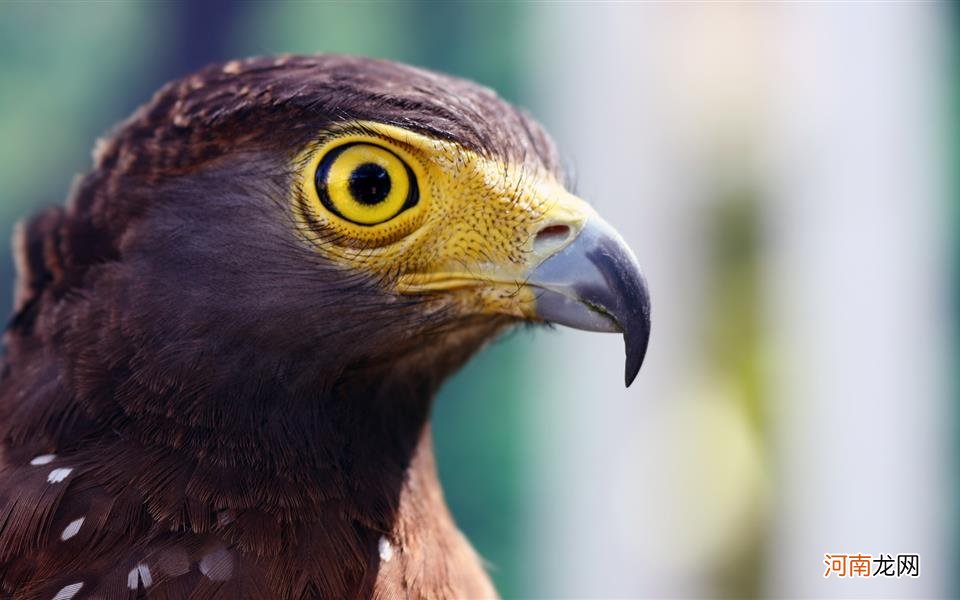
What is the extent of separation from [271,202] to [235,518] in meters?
0.60

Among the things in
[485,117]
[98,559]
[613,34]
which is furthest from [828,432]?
[98,559]

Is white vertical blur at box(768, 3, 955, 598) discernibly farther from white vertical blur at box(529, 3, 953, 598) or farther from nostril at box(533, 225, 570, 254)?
nostril at box(533, 225, 570, 254)

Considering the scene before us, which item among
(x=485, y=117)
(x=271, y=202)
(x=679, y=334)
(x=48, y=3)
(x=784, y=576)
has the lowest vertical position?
(x=784, y=576)

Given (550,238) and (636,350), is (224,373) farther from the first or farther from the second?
(636,350)

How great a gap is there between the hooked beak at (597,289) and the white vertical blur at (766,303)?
3345mm

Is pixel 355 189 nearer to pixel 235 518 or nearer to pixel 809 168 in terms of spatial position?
pixel 235 518

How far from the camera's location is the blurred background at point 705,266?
4996mm

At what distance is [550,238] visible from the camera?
74.0 inches

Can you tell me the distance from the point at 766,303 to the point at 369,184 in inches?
159

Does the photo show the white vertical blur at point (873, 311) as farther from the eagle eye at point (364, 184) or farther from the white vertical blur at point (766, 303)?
the eagle eye at point (364, 184)

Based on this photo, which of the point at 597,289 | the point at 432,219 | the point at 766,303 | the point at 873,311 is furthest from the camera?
the point at 766,303

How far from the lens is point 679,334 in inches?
214

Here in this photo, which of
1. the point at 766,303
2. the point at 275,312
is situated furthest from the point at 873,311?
the point at 275,312

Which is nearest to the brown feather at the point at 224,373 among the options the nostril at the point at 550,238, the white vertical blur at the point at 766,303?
the nostril at the point at 550,238
